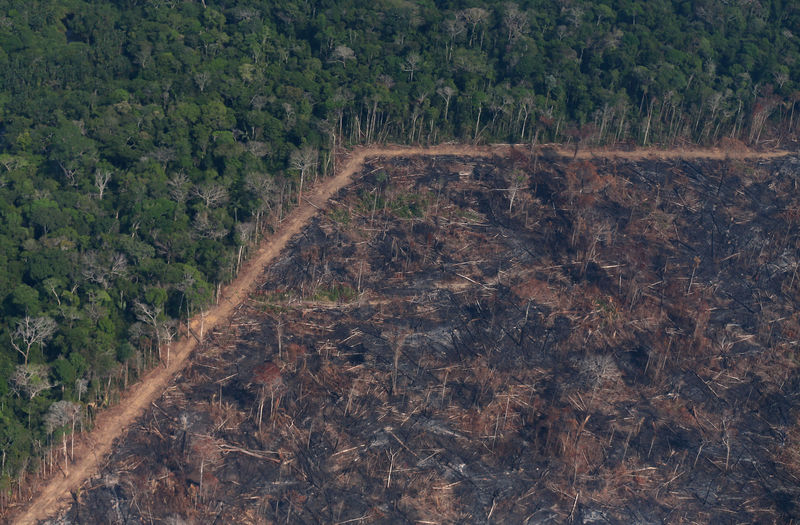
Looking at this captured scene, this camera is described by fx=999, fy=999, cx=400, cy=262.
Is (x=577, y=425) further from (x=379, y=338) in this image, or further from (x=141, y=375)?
(x=141, y=375)

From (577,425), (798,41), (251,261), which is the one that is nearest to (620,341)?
(577,425)

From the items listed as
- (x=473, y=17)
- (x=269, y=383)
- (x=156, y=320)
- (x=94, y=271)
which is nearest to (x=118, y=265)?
(x=94, y=271)

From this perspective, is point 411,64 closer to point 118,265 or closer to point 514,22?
point 514,22

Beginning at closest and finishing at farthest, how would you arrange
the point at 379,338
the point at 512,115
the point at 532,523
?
the point at 532,523, the point at 379,338, the point at 512,115

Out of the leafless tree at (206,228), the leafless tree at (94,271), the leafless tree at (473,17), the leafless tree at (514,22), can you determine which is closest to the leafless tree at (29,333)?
the leafless tree at (94,271)

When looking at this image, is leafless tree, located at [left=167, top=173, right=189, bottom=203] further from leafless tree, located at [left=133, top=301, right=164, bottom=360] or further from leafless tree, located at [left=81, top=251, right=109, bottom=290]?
leafless tree, located at [left=133, top=301, right=164, bottom=360]

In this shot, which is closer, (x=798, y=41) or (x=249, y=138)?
(x=249, y=138)

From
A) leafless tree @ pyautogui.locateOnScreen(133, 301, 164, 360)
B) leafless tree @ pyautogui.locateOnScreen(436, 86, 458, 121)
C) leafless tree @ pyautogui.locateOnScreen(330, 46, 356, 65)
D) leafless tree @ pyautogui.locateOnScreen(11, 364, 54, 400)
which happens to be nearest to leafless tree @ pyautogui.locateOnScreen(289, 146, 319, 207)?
leafless tree @ pyautogui.locateOnScreen(330, 46, 356, 65)
